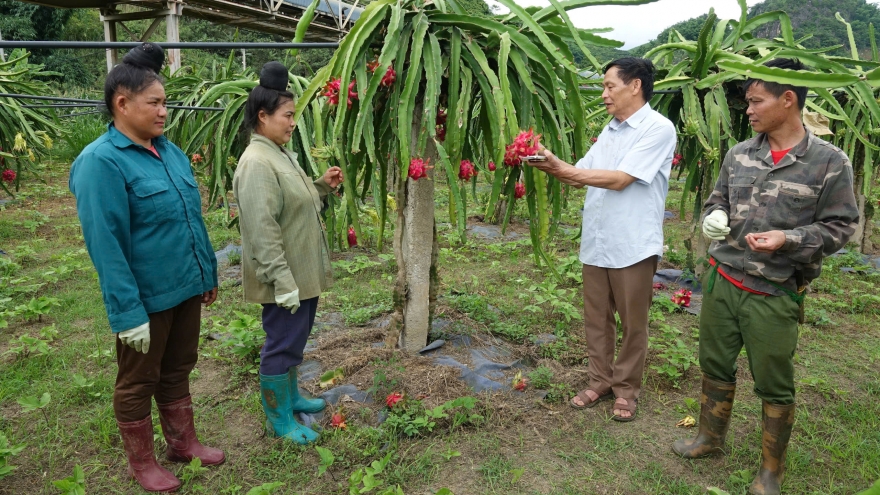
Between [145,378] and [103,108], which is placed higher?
[103,108]

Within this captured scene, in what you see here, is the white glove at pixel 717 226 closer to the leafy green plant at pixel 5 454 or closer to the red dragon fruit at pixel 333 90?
the red dragon fruit at pixel 333 90

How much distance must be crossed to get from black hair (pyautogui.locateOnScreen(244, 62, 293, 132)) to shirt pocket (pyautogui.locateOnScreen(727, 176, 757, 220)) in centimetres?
198

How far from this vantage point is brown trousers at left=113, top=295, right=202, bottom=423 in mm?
2301

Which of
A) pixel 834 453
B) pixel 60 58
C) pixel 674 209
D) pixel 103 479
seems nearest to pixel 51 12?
pixel 60 58

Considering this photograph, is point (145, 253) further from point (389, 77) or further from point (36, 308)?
point (36, 308)

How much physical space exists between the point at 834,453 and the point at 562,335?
1.65 metres

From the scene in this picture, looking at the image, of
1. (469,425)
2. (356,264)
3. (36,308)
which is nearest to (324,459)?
(469,425)

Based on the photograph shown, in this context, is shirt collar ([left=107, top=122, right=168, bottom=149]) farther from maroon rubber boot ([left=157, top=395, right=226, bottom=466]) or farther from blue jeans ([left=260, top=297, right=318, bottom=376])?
maroon rubber boot ([left=157, top=395, right=226, bottom=466])

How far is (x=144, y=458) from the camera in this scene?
2406mm

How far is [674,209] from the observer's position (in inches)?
373

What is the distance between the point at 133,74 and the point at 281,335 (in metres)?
1.22

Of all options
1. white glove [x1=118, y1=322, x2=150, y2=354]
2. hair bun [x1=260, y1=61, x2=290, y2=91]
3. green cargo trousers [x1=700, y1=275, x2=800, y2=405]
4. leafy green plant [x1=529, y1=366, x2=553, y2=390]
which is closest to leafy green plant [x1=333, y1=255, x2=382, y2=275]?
leafy green plant [x1=529, y1=366, x2=553, y2=390]

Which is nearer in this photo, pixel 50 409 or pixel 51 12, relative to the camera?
pixel 50 409

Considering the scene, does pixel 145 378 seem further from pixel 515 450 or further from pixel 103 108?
pixel 515 450
